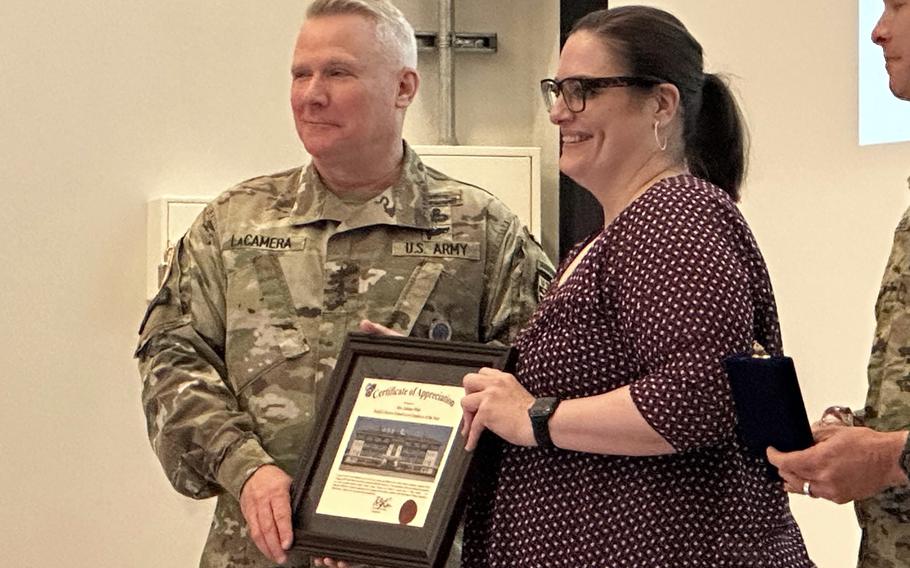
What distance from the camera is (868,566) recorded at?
193cm

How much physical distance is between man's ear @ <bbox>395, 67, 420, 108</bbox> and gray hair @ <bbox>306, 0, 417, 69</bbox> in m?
0.01

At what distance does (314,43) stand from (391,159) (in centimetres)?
25

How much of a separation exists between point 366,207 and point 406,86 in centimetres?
25

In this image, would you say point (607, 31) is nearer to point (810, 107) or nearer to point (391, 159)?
point (391, 159)

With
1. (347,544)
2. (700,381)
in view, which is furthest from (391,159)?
(700,381)

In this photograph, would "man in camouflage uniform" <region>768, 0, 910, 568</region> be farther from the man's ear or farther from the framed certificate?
the man's ear

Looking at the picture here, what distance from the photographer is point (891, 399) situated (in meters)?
1.89

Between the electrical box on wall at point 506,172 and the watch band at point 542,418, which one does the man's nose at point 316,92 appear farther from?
the electrical box on wall at point 506,172

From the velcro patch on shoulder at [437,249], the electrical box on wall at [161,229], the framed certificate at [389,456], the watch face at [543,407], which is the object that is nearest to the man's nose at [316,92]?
the velcro patch on shoulder at [437,249]

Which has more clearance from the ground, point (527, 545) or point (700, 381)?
point (700, 381)

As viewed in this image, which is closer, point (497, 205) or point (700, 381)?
point (700, 381)

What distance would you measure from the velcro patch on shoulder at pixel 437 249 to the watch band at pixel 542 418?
0.65 m

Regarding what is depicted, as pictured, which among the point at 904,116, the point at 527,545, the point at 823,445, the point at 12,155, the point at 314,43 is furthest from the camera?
the point at 12,155

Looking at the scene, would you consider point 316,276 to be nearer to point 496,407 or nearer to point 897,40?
point 496,407
